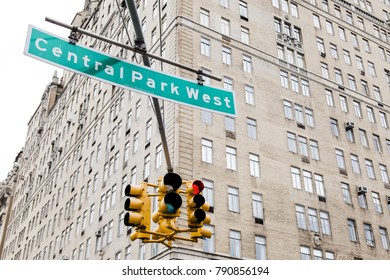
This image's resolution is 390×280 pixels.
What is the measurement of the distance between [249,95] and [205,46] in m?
5.30

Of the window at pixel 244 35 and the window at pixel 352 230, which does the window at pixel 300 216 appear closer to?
the window at pixel 352 230

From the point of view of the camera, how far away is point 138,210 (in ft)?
27.3

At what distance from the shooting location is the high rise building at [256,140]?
31562 millimetres

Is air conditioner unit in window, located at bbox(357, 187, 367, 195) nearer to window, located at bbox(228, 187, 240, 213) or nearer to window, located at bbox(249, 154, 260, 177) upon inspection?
window, located at bbox(249, 154, 260, 177)

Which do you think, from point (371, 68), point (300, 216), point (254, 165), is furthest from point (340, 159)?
point (371, 68)

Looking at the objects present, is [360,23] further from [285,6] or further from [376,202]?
[376,202]

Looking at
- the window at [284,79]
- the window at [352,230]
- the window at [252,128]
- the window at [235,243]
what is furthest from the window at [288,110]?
the window at [235,243]

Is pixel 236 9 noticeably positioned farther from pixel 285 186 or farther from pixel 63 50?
pixel 63 50

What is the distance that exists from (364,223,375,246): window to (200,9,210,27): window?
21.2 metres

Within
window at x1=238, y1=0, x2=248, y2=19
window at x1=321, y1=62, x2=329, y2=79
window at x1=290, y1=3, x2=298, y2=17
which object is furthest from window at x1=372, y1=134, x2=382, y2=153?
window at x1=238, y1=0, x2=248, y2=19

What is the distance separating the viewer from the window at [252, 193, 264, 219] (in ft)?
105

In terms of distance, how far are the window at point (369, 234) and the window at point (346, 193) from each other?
236cm

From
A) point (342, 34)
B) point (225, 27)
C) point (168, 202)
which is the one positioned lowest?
point (168, 202)

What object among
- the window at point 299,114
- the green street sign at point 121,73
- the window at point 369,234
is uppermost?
the window at point 299,114
